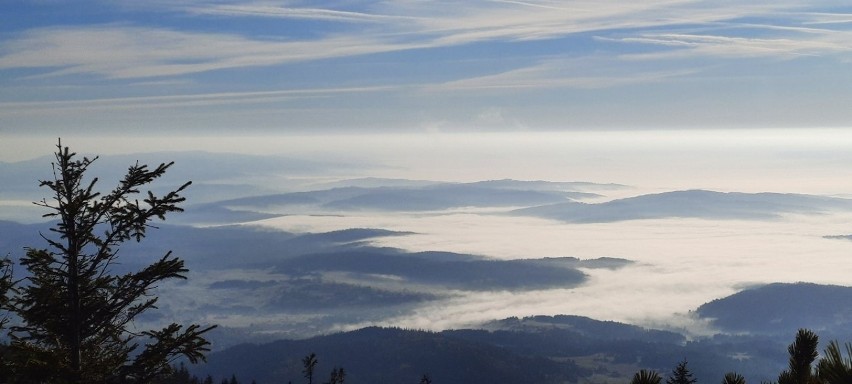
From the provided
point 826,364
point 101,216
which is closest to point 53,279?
point 101,216

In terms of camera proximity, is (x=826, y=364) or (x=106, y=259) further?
(x=106, y=259)

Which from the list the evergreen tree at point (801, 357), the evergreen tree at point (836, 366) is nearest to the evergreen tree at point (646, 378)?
the evergreen tree at point (836, 366)

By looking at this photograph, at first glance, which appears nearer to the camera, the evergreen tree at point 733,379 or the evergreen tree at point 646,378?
the evergreen tree at point 646,378

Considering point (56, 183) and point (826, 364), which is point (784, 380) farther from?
point (56, 183)

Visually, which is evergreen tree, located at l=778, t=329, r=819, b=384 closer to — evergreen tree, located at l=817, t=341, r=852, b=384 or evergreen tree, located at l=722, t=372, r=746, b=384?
evergreen tree, located at l=722, t=372, r=746, b=384

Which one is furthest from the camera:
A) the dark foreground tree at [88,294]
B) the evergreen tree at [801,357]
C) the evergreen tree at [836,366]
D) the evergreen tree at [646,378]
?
the dark foreground tree at [88,294]

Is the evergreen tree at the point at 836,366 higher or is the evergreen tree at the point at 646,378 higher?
the evergreen tree at the point at 836,366

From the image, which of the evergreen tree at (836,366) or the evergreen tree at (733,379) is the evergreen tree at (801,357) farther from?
the evergreen tree at (836,366)

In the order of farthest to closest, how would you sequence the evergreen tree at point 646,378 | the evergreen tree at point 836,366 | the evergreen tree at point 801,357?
the evergreen tree at point 801,357 → the evergreen tree at point 646,378 → the evergreen tree at point 836,366

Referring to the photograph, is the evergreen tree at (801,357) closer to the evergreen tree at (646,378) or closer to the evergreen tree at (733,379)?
the evergreen tree at (733,379)
